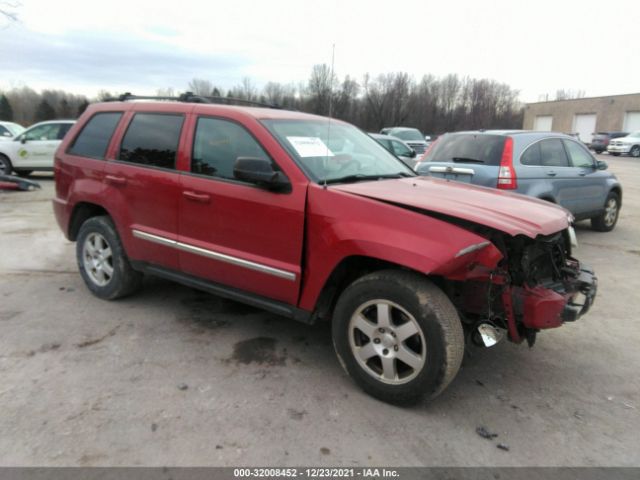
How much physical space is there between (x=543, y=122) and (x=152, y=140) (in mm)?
67047

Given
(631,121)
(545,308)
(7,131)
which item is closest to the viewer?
(545,308)

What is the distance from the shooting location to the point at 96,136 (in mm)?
4695

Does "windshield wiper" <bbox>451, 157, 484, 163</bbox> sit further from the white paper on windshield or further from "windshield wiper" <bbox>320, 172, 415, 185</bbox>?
the white paper on windshield

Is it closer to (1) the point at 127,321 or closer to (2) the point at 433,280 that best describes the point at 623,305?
(2) the point at 433,280

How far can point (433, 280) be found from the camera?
312 centimetres

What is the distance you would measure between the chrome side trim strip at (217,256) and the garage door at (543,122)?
2563 inches

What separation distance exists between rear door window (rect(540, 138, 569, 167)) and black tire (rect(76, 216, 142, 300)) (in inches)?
218

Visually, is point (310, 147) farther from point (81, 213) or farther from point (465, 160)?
point (465, 160)

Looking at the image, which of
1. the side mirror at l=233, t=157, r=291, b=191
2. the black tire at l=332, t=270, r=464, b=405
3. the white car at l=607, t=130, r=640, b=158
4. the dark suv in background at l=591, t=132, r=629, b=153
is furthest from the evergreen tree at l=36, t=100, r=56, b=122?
the black tire at l=332, t=270, r=464, b=405

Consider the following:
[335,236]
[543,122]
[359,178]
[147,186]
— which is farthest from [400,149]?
[543,122]

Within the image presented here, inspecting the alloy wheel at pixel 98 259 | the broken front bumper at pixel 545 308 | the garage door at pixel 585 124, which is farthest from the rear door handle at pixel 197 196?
the garage door at pixel 585 124

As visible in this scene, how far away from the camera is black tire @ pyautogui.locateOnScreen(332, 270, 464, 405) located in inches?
111

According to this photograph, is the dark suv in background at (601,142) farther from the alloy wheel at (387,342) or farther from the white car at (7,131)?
the alloy wheel at (387,342)

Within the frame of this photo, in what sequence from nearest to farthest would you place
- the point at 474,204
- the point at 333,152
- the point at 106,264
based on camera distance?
1. the point at 474,204
2. the point at 333,152
3. the point at 106,264
